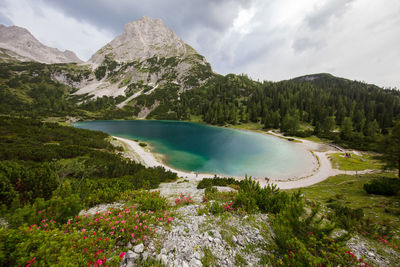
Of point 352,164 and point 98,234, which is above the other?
point 98,234

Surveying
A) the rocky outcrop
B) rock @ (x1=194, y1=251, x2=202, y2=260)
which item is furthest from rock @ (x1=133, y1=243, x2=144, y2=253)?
rock @ (x1=194, y1=251, x2=202, y2=260)

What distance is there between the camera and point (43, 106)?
137750 millimetres

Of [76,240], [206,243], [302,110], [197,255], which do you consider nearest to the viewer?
[76,240]

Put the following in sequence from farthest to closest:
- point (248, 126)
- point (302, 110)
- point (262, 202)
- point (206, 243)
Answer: point (302, 110), point (248, 126), point (262, 202), point (206, 243)

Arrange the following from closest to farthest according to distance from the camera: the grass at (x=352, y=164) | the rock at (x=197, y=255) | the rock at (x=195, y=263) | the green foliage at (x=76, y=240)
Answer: the green foliage at (x=76, y=240) → the rock at (x=195, y=263) → the rock at (x=197, y=255) → the grass at (x=352, y=164)

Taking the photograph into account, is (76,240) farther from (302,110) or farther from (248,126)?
(302,110)

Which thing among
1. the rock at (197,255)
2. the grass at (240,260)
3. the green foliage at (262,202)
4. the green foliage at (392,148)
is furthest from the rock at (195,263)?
the green foliage at (392,148)

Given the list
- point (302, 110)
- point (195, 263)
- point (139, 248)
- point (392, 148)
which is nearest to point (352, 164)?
point (392, 148)

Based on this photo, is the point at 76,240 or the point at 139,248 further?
the point at 139,248

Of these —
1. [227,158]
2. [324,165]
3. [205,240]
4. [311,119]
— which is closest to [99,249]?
[205,240]

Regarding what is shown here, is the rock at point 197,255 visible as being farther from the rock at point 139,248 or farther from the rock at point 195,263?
the rock at point 139,248

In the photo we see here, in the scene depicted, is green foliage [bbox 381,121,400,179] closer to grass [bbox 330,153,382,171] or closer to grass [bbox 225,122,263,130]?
grass [bbox 330,153,382,171]

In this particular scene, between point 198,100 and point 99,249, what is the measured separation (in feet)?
535

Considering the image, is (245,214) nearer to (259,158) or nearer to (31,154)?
(31,154)
